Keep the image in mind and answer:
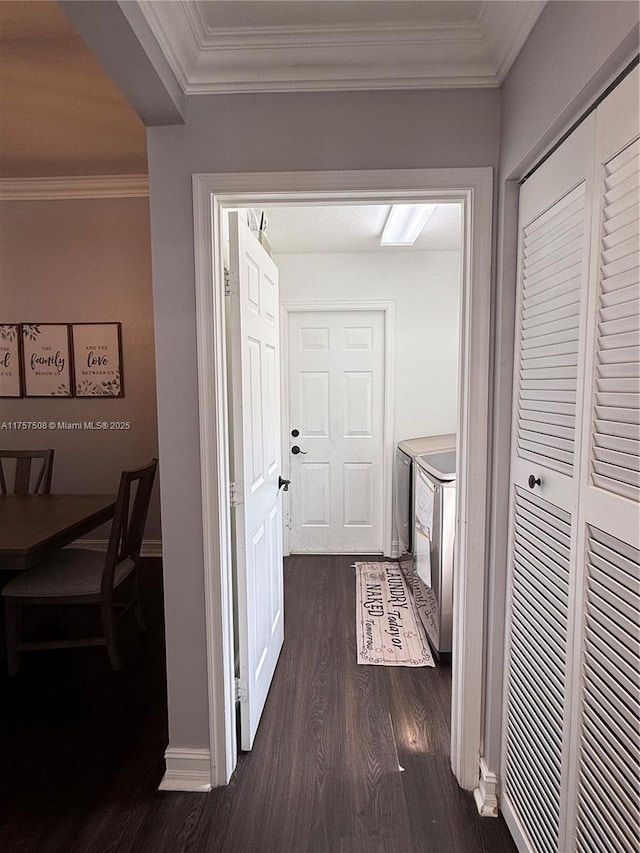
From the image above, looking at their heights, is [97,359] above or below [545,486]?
above

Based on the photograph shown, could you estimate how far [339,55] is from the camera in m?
1.45

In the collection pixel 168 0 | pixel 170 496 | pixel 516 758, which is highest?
pixel 168 0

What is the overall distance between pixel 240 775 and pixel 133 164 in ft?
11.0

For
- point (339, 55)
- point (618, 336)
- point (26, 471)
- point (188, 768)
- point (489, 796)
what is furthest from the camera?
point (26, 471)

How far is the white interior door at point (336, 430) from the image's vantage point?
12.6 feet

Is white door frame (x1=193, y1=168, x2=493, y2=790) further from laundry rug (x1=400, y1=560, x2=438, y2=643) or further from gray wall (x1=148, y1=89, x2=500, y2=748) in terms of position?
laundry rug (x1=400, y1=560, x2=438, y2=643)

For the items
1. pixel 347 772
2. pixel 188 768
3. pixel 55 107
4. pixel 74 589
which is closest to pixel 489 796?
pixel 347 772

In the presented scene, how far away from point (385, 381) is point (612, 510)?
291 cm

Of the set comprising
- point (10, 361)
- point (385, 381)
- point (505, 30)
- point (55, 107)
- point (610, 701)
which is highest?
point (55, 107)

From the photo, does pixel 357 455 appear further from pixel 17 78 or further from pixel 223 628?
pixel 17 78

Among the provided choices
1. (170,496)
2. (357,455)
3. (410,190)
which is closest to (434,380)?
(357,455)

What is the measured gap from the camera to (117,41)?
46.2 inches

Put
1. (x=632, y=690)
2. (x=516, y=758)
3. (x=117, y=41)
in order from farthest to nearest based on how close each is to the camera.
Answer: (x=516, y=758) < (x=117, y=41) < (x=632, y=690)

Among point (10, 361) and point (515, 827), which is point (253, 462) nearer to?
point (515, 827)
